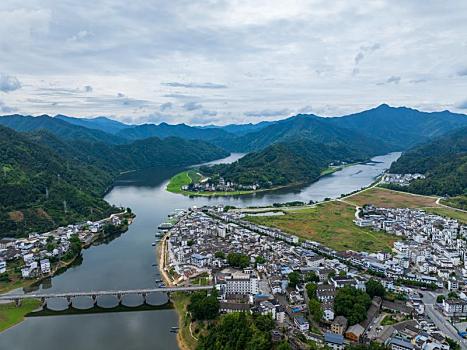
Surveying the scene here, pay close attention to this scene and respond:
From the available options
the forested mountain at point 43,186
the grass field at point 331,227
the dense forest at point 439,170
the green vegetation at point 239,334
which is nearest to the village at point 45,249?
the forested mountain at point 43,186

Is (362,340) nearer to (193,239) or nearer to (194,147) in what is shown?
(193,239)

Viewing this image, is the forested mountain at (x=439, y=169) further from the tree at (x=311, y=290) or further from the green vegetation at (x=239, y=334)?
the green vegetation at (x=239, y=334)

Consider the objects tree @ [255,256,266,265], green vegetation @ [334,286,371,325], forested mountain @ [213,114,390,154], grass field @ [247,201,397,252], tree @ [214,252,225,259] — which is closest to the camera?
green vegetation @ [334,286,371,325]

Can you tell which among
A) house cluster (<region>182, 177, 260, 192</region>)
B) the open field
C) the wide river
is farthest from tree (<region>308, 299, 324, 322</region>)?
house cluster (<region>182, 177, 260, 192</region>)

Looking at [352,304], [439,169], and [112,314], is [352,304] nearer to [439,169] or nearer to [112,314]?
[112,314]

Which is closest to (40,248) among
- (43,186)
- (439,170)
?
(43,186)

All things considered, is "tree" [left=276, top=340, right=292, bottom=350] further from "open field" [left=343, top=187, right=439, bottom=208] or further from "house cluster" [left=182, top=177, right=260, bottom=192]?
"house cluster" [left=182, top=177, right=260, bottom=192]

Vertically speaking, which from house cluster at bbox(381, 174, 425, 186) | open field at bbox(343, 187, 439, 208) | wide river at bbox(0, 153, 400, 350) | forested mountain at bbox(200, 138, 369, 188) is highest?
forested mountain at bbox(200, 138, 369, 188)
